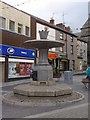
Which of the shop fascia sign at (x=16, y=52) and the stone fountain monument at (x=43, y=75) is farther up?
the shop fascia sign at (x=16, y=52)

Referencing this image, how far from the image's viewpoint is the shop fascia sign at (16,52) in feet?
76.0

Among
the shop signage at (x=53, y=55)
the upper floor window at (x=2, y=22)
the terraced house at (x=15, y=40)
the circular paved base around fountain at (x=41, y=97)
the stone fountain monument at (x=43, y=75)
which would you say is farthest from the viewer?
the shop signage at (x=53, y=55)

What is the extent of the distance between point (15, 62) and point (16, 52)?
3.48 feet

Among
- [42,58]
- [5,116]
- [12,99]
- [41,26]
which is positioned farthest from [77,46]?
[5,116]

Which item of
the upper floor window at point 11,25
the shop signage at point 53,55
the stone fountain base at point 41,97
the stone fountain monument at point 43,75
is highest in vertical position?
the upper floor window at point 11,25

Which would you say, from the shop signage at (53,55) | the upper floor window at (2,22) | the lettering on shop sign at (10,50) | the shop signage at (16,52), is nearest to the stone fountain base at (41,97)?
the shop signage at (16,52)

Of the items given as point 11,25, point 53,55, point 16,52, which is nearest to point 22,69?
point 16,52

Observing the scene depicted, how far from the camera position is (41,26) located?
103 feet

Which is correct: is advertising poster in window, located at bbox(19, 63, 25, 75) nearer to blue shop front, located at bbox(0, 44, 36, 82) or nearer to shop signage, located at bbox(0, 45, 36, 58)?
blue shop front, located at bbox(0, 44, 36, 82)

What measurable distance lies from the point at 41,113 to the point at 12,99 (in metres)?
2.76

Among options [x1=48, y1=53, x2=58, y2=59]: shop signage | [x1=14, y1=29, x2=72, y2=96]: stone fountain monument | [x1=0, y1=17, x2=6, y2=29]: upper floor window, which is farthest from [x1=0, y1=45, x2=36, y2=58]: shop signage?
[x1=14, y1=29, x2=72, y2=96]: stone fountain monument

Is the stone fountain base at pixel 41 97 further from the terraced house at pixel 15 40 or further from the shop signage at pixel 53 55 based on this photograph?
the shop signage at pixel 53 55

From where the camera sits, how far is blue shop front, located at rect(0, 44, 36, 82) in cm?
2341

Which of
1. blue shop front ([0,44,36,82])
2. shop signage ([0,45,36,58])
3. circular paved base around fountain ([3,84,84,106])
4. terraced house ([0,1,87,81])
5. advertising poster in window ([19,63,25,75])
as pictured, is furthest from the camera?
advertising poster in window ([19,63,25,75])
